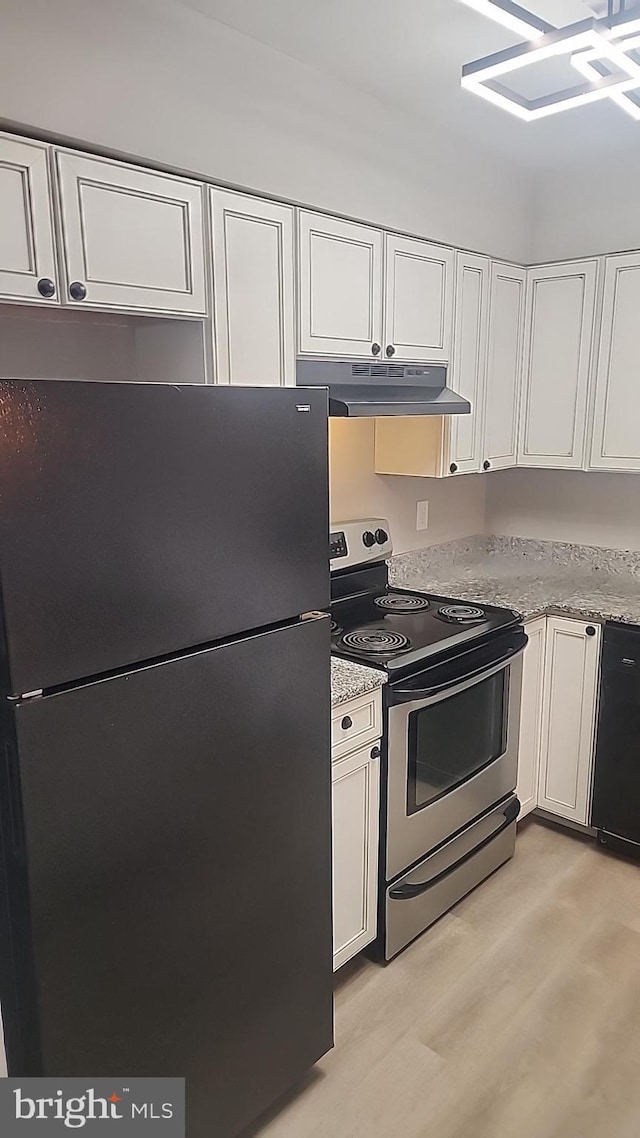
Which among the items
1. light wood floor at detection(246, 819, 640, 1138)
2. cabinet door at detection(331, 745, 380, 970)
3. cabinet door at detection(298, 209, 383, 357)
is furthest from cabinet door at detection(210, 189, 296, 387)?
light wood floor at detection(246, 819, 640, 1138)

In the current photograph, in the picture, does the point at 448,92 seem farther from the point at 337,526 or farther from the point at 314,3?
the point at 337,526

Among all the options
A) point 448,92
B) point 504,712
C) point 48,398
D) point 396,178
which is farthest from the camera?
point 504,712

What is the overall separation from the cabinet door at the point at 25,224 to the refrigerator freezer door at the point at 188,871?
832 millimetres

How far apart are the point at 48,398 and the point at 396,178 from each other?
5.64 feet

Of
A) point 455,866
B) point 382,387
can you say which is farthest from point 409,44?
point 455,866

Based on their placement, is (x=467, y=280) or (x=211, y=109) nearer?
(x=211, y=109)

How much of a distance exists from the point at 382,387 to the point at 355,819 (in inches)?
53.4

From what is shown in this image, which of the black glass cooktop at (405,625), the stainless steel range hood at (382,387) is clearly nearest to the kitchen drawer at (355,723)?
the black glass cooktop at (405,625)

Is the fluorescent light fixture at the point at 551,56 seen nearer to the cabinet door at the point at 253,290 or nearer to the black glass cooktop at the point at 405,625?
the cabinet door at the point at 253,290

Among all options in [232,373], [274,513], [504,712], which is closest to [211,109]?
[232,373]

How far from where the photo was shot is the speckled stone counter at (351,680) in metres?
1.97

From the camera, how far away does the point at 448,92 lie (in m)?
2.24

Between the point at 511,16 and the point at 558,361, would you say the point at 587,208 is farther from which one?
the point at 511,16

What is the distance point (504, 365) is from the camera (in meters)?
3.05
